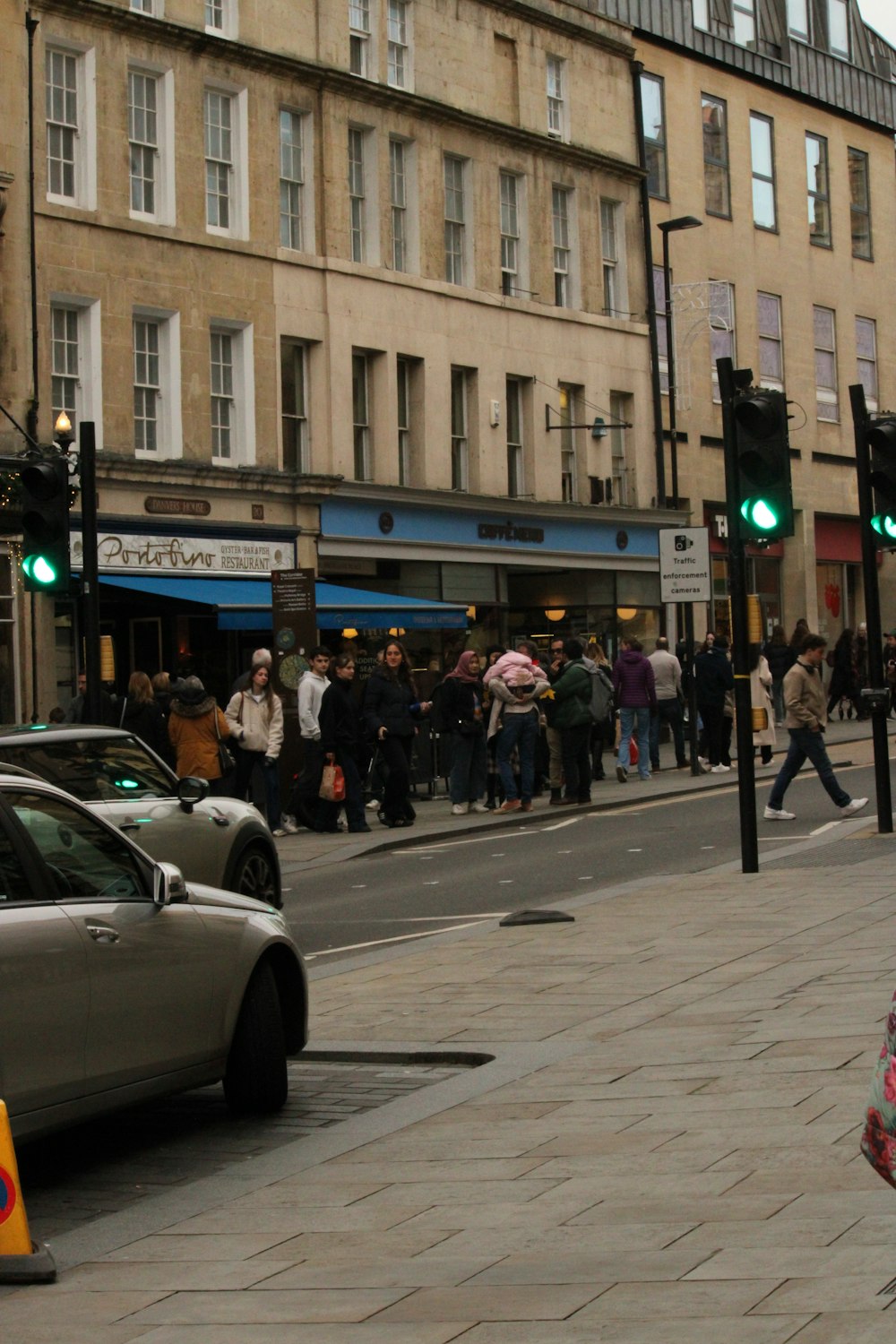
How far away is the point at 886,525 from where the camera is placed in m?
16.4

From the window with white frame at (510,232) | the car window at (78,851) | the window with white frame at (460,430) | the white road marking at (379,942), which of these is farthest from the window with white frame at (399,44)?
the car window at (78,851)

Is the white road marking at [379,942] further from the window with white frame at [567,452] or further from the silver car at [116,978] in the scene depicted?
the window with white frame at [567,452]

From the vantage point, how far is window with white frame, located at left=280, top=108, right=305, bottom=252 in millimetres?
33000

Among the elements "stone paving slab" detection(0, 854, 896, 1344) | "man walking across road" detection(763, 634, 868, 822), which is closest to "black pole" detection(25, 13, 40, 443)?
"man walking across road" detection(763, 634, 868, 822)

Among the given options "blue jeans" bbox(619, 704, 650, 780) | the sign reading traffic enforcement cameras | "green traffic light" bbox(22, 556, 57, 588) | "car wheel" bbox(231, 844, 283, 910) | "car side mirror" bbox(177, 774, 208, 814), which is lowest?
"car wheel" bbox(231, 844, 283, 910)

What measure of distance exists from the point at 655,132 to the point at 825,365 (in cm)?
811

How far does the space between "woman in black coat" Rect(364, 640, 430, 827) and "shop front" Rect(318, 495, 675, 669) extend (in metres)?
6.60

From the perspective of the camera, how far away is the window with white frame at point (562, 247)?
1558 inches

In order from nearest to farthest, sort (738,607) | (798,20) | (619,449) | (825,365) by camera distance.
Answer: (738,607)
(619,449)
(798,20)
(825,365)

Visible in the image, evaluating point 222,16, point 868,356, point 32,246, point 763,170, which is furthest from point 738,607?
point 868,356

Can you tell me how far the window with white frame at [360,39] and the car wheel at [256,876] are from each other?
22.8 meters

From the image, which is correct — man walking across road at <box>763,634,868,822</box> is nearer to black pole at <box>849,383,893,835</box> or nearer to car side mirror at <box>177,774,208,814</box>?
black pole at <box>849,383,893,835</box>

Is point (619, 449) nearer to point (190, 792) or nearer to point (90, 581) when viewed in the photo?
point (90, 581)

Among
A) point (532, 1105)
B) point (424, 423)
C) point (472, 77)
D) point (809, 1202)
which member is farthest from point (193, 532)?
point (809, 1202)
